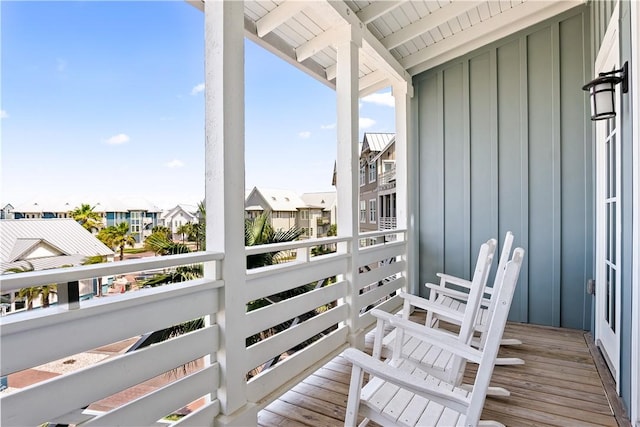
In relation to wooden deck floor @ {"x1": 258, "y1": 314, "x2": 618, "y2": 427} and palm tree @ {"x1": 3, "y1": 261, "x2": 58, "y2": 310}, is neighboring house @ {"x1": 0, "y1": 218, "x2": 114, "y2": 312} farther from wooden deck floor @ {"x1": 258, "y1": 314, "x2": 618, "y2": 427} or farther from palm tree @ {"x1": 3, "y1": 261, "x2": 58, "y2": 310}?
wooden deck floor @ {"x1": 258, "y1": 314, "x2": 618, "y2": 427}

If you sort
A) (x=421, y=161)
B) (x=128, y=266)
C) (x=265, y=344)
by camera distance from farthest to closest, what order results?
(x=421, y=161) → (x=265, y=344) → (x=128, y=266)

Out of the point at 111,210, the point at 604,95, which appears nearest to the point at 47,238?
the point at 111,210

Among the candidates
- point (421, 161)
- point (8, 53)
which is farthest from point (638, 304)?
point (8, 53)

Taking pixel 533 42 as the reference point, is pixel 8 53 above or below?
below

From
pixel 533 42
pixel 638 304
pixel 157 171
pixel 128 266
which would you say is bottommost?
pixel 638 304

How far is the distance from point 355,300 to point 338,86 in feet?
5.34

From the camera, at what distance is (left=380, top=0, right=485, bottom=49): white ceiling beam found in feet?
9.61

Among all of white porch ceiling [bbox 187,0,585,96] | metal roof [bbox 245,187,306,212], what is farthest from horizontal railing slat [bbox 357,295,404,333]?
white porch ceiling [bbox 187,0,585,96]

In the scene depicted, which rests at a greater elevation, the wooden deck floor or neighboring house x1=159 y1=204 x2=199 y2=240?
neighboring house x1=159 y1=204 x2=199 y2=240

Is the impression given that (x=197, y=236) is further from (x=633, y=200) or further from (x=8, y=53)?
(x=633, y=200)

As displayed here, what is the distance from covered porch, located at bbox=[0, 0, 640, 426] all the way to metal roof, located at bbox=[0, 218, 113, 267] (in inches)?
4.1

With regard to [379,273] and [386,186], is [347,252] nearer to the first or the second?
[379,273]

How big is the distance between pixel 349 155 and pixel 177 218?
1.35 m

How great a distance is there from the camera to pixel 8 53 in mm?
1506
